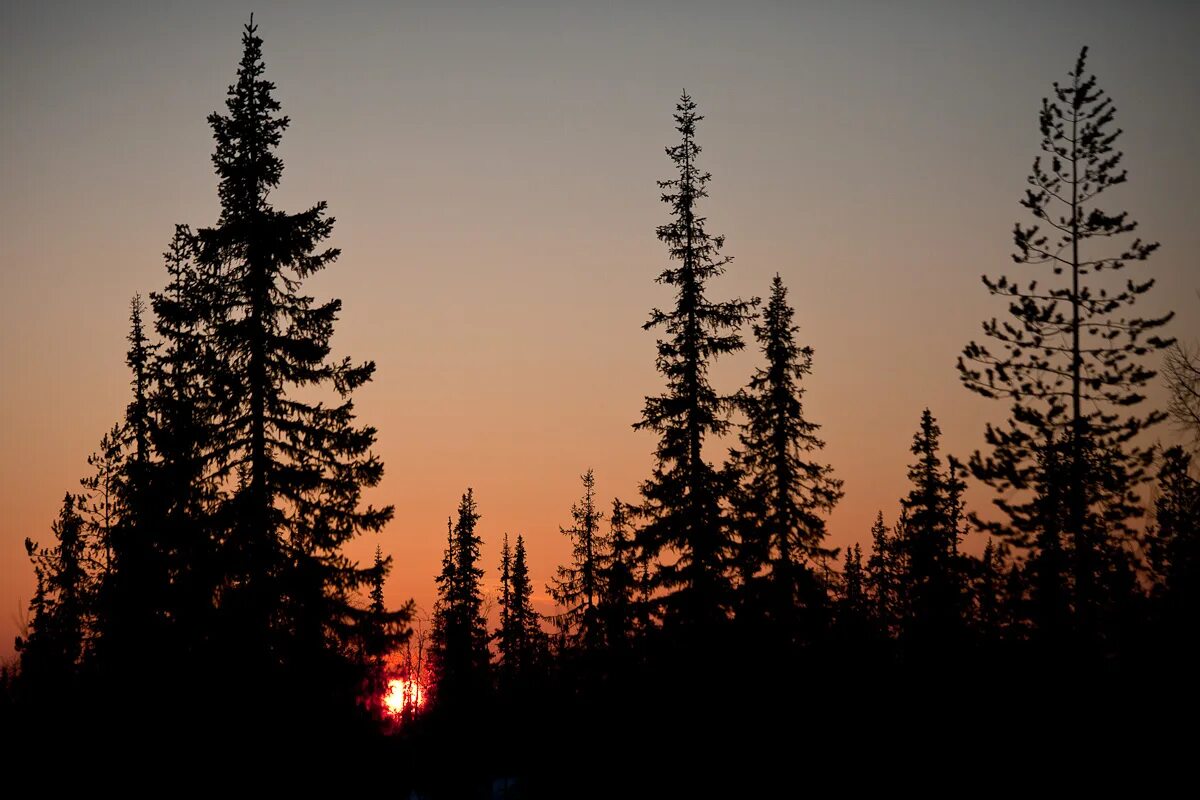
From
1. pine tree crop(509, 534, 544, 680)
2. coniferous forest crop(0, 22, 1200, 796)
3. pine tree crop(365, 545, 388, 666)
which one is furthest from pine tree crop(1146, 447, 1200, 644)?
pine tree crop(509, 534, 544, 680)

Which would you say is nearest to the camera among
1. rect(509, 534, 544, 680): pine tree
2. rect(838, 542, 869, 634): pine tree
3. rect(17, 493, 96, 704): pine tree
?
rect(17, 493, 96, 704): pine tree

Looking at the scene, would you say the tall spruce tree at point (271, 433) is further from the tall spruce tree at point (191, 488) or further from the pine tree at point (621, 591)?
the pine tree at point (621, 591)

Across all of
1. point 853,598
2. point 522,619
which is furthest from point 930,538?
point 522,619

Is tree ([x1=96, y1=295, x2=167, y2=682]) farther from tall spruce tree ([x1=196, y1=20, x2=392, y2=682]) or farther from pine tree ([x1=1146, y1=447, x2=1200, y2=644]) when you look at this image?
pine tree ([x1=1146, y1=447, x2=1200, y2=644])

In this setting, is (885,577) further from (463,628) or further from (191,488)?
(191,488)

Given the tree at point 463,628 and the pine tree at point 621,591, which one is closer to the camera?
the pine tree at point 621,591

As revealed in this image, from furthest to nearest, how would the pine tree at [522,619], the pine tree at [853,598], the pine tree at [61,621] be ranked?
the pine tree at [522,619] → the pine tree at [853,598] → the pine tree at [61,621]

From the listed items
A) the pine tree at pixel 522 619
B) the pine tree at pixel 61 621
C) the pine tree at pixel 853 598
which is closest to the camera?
the pine tree at pixel 61 621

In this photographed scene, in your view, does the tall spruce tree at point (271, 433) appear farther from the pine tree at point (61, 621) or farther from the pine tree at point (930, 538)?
the pine tree at point (930, 538)

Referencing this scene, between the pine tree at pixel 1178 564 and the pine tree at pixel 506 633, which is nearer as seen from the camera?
the pine tree at pixel 1178 564

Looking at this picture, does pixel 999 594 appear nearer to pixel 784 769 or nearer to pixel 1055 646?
pixel 1055 646

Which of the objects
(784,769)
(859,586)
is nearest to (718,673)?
(784,769)

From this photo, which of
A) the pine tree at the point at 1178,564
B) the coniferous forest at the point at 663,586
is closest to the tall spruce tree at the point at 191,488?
the coniferous forest at the point at 663,586

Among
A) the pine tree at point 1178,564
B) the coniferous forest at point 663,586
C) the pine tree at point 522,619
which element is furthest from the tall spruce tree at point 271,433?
the pine tree at point 522,619
